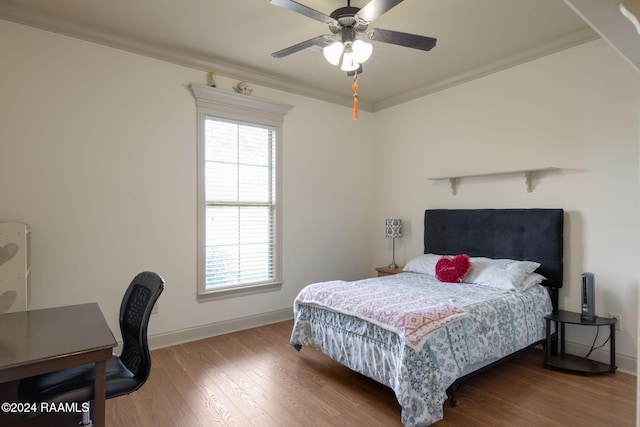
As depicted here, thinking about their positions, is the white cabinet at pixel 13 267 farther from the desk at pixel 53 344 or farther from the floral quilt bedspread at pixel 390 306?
the floral quilt bedspread at pixel 390 306

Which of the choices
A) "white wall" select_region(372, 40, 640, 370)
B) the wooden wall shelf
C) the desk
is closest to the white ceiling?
Answer: "white wall" select_region(372, 40, 640, 370)

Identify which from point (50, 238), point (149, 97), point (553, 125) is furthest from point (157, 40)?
point (553, 125)

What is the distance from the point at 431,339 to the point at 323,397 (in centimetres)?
89

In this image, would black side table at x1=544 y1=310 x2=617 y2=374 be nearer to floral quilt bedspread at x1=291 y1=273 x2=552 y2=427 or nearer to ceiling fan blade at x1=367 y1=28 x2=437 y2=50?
floral quilt bedspread at x1=291 y1=273 x2=552 y2=427

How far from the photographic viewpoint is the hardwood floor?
2137 millimetres

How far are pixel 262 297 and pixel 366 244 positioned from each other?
5.62 feet

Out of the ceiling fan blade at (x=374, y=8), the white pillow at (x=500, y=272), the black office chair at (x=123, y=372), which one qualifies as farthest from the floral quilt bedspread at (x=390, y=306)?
the ceiling fan blade at (x=374, y=8)

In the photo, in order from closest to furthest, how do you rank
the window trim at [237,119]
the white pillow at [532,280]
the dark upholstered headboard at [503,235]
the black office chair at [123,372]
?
the black office chair at [123,372]
the white pillow at [532,280]
the dark upholstered headboard at [503,235]
the window trim at [237,119]

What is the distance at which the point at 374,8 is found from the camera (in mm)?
2010

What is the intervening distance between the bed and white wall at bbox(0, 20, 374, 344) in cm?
140

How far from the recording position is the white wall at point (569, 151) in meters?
2.81

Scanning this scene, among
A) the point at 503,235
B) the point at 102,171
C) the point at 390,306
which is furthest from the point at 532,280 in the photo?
the point at 102,171

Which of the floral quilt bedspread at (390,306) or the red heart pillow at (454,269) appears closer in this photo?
the floral quilt bedspread at (390,306)

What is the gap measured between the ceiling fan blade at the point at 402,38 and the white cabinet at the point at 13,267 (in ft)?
9.01
